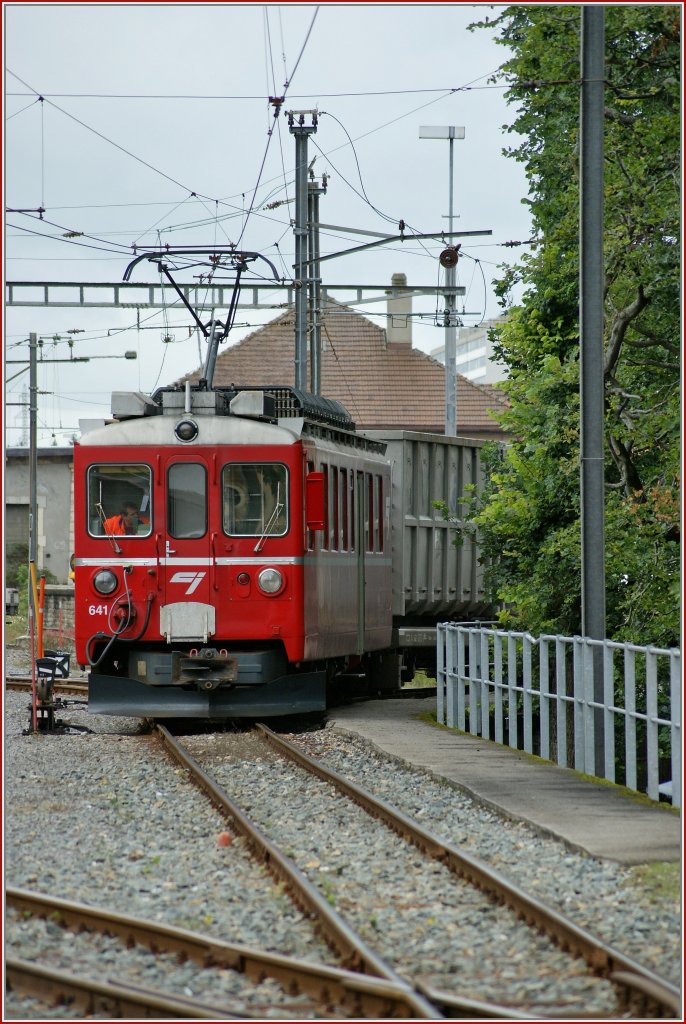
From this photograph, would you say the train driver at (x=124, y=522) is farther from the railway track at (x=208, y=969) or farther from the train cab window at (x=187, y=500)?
the railway track at (x=208, y=969)

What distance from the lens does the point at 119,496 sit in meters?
16.6

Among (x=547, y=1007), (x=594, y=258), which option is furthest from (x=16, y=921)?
(x=594, y=258)

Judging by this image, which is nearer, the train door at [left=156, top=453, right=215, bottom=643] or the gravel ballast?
the gravel ballast

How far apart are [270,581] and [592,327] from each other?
4.34 meters

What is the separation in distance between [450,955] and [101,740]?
9468mm

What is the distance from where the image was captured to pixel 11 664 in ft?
103

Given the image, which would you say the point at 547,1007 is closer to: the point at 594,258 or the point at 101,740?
the point at 594,258

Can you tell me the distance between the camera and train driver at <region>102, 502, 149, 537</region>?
54.2 feet

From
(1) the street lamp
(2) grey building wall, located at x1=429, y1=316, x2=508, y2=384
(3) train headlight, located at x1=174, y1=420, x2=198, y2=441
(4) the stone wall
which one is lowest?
(4) the stone wall

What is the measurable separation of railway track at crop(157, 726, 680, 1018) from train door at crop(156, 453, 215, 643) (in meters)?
5.68

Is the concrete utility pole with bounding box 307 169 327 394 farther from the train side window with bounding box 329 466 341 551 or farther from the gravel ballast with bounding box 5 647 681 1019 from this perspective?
the gravel ballast with bounding box 5 647 681 1019

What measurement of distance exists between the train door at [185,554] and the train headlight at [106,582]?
0.48 meters

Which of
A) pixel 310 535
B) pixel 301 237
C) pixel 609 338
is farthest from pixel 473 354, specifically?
pixel 310 535

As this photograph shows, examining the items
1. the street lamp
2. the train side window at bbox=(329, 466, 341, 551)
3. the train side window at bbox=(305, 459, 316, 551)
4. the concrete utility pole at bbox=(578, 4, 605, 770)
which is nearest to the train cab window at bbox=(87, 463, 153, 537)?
the train side window at bbox=(305, 459, 316, 551)
